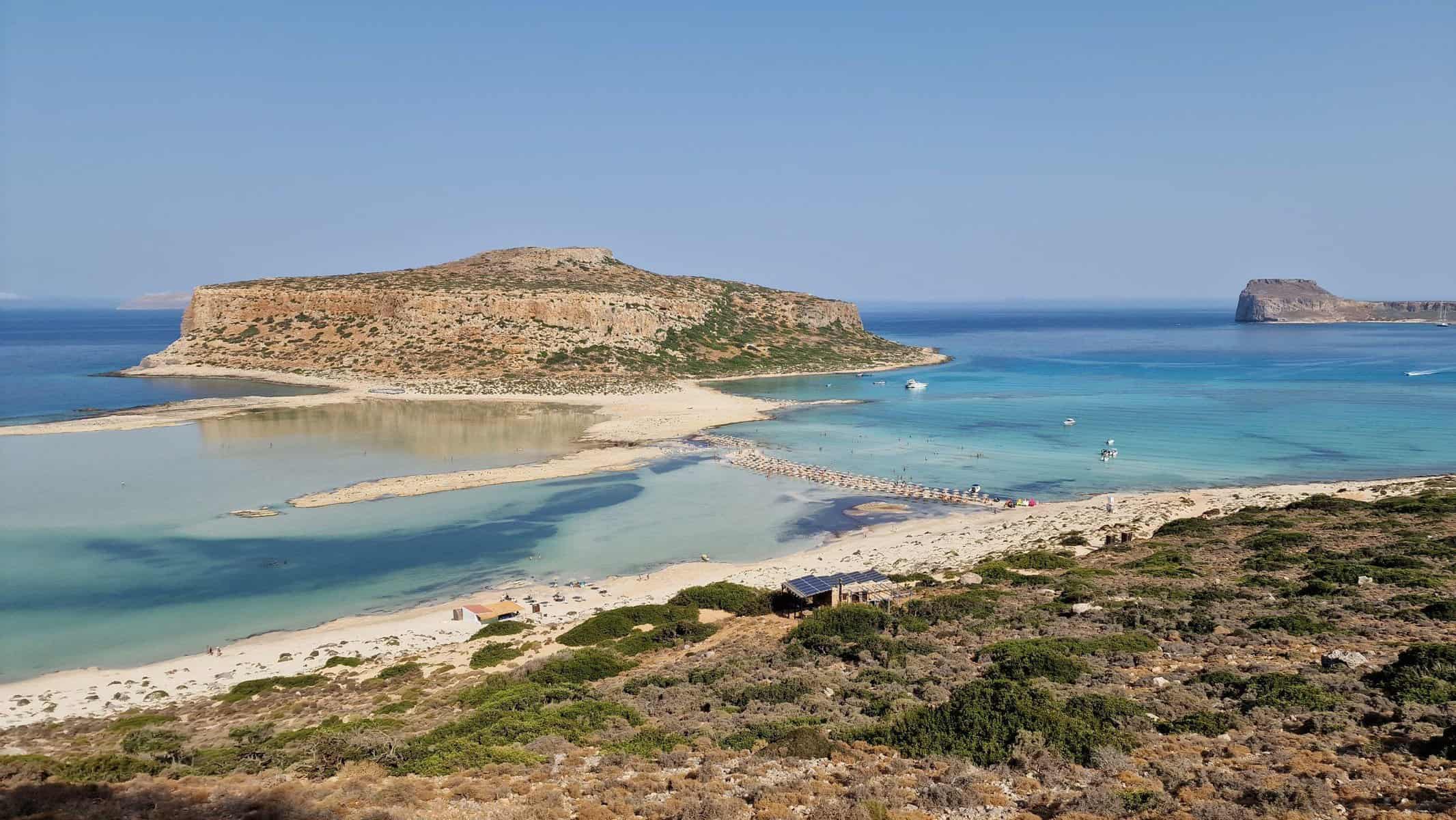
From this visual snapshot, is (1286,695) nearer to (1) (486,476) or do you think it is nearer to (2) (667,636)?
(2) (667,636)

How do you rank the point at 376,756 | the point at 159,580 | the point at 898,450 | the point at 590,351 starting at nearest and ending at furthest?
the point at 376,756 < the point at 159,580 < the point at 898,450 < the point at 590,351

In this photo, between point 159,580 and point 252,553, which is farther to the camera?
point 252,553

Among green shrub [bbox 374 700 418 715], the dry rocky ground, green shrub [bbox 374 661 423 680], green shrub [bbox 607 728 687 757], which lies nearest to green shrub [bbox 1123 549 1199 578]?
the dry rocky ground

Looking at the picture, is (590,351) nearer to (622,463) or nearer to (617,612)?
(622,463)

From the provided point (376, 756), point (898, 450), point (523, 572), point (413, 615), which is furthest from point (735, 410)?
point (376, 756)

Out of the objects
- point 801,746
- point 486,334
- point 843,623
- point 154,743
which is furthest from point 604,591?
point 486,334

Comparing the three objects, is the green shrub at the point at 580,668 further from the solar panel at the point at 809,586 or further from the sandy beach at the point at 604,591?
the solar panel at the point at 809,586

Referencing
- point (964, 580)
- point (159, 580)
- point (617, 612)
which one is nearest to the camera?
point (617, 612)
